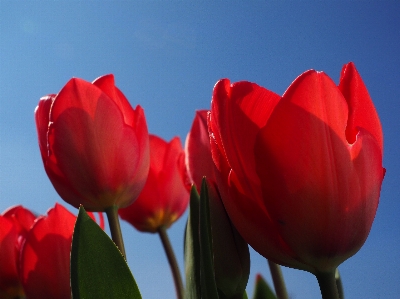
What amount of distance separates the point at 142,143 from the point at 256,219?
0.85ft

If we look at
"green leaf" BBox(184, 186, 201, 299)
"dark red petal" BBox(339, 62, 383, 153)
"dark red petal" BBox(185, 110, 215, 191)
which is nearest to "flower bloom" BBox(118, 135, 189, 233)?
"dark red petal" BBox(185, 110, 215, 191)

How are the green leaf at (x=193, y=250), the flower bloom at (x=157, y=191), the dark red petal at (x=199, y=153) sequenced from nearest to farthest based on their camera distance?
the green leaf at (x=193, y=250), the dark red petal at (x=199, y=153), the flower bloom at (x=157, y=191)

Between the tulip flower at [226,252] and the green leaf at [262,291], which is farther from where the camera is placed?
the green leaf at [262,291]

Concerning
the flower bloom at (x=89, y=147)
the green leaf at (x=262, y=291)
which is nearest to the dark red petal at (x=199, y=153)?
the flower bloom at (x=89, y=147)

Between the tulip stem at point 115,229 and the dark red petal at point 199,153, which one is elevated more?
the dark red petal at point 199,153

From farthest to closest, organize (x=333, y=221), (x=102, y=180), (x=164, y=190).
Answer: (x=164, y=190) → (x=102, y=180) → (x=333, y=221)

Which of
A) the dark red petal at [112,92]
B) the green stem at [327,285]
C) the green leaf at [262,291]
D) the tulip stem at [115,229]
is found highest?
the dark red petal at [112,92]

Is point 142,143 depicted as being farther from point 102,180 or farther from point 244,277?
point 244,277

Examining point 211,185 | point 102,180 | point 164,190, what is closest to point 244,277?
point 211,185

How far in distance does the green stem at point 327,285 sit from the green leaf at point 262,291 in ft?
1.01

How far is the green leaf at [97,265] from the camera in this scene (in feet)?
1.45

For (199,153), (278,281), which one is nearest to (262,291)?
(278,281)

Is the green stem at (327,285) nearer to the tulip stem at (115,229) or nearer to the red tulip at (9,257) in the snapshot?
the tulip stem at (115,229)

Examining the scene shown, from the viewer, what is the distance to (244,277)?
0.44 metres
